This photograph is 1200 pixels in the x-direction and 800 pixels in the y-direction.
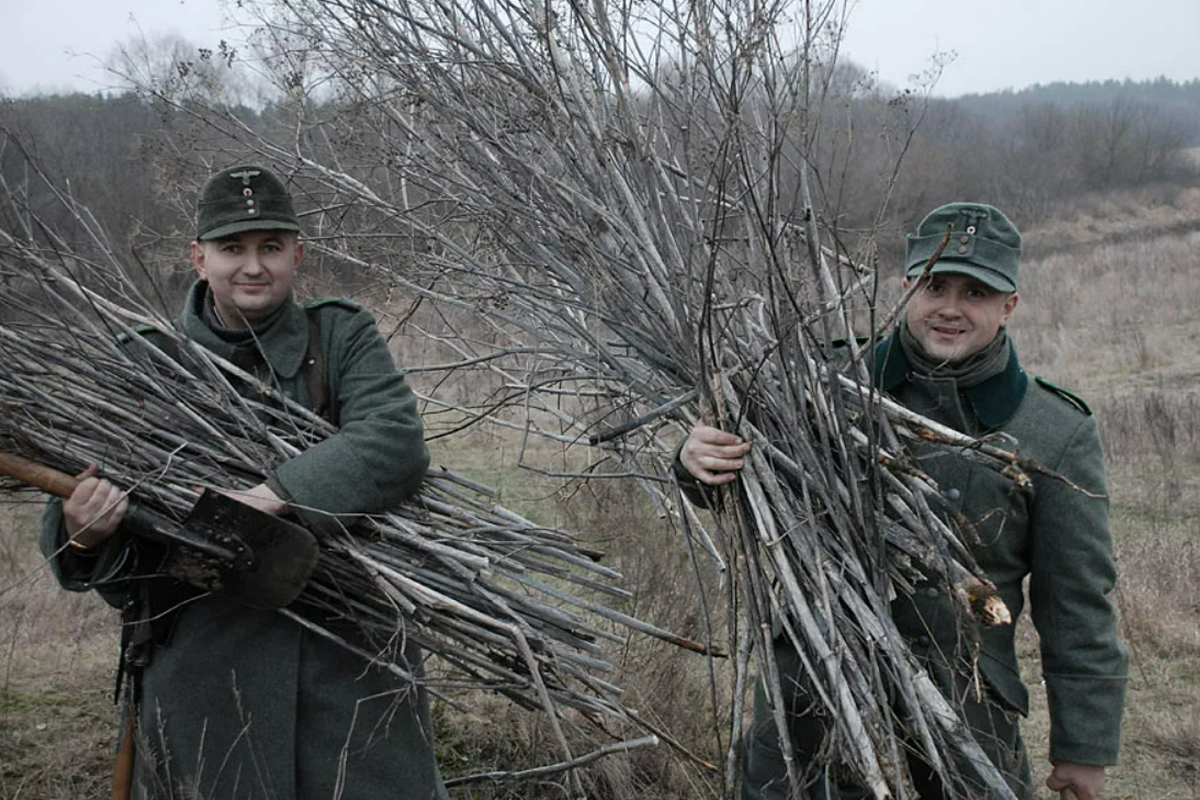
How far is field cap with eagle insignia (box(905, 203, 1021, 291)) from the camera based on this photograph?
2.12 m

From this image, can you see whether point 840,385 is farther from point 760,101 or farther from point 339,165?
point 339,165

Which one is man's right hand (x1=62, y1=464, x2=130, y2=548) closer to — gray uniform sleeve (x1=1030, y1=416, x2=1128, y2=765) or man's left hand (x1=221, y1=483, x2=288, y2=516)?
man's left hand (x1=221, y1=483, x2=288, y2=516)

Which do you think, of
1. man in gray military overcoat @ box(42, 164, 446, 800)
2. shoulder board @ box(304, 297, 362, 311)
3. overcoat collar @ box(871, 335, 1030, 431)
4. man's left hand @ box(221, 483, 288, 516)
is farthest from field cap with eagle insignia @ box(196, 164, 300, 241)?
overcoat collar @ box(871, 335, 1030, 431)

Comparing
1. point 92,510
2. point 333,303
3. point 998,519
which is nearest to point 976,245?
point 998,519

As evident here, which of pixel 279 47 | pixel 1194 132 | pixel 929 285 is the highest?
pixel 1194 132

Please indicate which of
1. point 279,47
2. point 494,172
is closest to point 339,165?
point 279,47

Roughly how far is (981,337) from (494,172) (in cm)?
147

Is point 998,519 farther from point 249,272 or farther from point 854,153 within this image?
point 249,272

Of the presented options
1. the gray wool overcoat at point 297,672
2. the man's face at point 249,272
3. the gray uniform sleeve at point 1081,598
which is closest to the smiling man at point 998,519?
the gray uniform sleeve at point 1081,598

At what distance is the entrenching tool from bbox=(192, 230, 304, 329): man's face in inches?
17.2

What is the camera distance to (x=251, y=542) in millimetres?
2055

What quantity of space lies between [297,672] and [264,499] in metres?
0.39

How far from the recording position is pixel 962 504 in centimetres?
216

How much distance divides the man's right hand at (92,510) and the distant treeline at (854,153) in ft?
2.14
